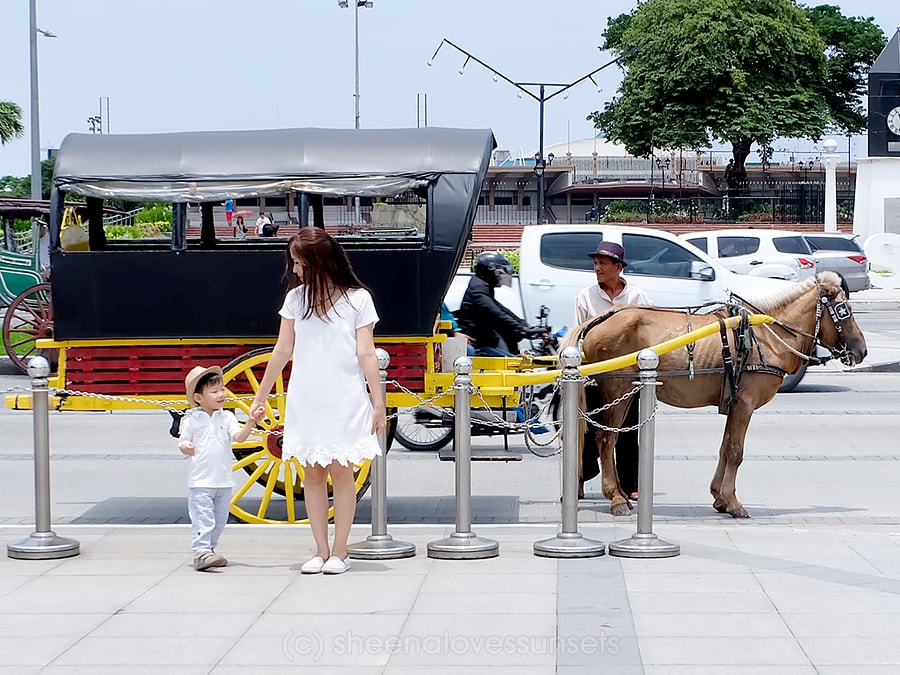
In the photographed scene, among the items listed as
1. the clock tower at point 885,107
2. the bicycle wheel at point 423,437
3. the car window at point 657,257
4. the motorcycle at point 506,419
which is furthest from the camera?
the clock tower at point 885,107

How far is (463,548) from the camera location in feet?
24.3

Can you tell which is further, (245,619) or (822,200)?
(822,200)

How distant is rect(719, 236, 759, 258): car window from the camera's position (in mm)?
29594

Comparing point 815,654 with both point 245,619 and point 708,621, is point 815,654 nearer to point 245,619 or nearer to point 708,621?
point 708,621

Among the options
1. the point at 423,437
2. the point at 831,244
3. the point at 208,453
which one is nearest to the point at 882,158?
the point at 831,244

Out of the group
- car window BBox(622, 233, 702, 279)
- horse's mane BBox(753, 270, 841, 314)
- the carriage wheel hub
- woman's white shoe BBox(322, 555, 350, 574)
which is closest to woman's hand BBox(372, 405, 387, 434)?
woman's white shoe BBox(322, 555, 350, 574)

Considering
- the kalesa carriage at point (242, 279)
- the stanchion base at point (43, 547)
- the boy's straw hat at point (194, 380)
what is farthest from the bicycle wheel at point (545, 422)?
the stanchion base at point (43, 547)

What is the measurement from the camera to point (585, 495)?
10234 millimetres

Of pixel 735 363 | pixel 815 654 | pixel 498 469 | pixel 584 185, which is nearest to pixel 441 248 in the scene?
pixel 735 363

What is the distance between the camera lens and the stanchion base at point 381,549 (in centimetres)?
746

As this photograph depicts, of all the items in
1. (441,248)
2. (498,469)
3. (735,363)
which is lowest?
(498,469)

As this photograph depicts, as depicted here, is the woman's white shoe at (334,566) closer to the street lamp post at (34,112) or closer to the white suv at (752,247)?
the white suv at (752,247)

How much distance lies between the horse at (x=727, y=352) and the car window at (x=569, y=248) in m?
5.73

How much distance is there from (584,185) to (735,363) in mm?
60165
